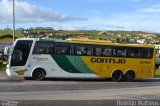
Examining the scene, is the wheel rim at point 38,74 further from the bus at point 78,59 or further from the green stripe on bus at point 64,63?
the green stripe on bus at point 64,63

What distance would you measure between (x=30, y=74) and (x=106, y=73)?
5.40m

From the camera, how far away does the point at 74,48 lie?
29047 mm

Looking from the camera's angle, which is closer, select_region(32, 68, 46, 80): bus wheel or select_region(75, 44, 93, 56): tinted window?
select_region(32, 68, 46, 80): bus wheel

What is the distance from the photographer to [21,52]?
2784 cm

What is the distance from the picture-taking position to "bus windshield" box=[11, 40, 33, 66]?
2767 centimetres

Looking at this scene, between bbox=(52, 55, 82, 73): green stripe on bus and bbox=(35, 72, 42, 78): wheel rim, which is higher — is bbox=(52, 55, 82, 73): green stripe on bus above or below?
above

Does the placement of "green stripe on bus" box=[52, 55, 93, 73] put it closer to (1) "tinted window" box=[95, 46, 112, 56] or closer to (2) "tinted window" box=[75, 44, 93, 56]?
(2) "tinted window" box=[75, 44, 93, 56]

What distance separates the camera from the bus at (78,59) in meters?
27.9

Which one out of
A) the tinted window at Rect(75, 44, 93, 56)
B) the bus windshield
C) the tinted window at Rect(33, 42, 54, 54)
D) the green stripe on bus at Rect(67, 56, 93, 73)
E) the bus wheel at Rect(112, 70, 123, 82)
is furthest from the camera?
the bus wheel at Rect(112, 70, 123, 82)

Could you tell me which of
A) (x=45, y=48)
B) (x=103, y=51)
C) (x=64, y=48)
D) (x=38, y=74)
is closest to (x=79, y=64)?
(x=64, y=48)

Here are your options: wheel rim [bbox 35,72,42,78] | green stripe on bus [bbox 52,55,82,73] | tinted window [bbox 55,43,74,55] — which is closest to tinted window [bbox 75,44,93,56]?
tinted window [bbox 55,43,74,55]

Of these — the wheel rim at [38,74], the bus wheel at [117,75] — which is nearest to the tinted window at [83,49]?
the bus wheel at [117,75]

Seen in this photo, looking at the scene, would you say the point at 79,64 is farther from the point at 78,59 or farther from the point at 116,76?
the point at 116,76

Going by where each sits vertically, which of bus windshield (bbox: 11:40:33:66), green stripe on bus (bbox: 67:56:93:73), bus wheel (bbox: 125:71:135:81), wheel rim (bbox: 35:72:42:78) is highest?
bus windshield (bbox: 11:40:33:66)
